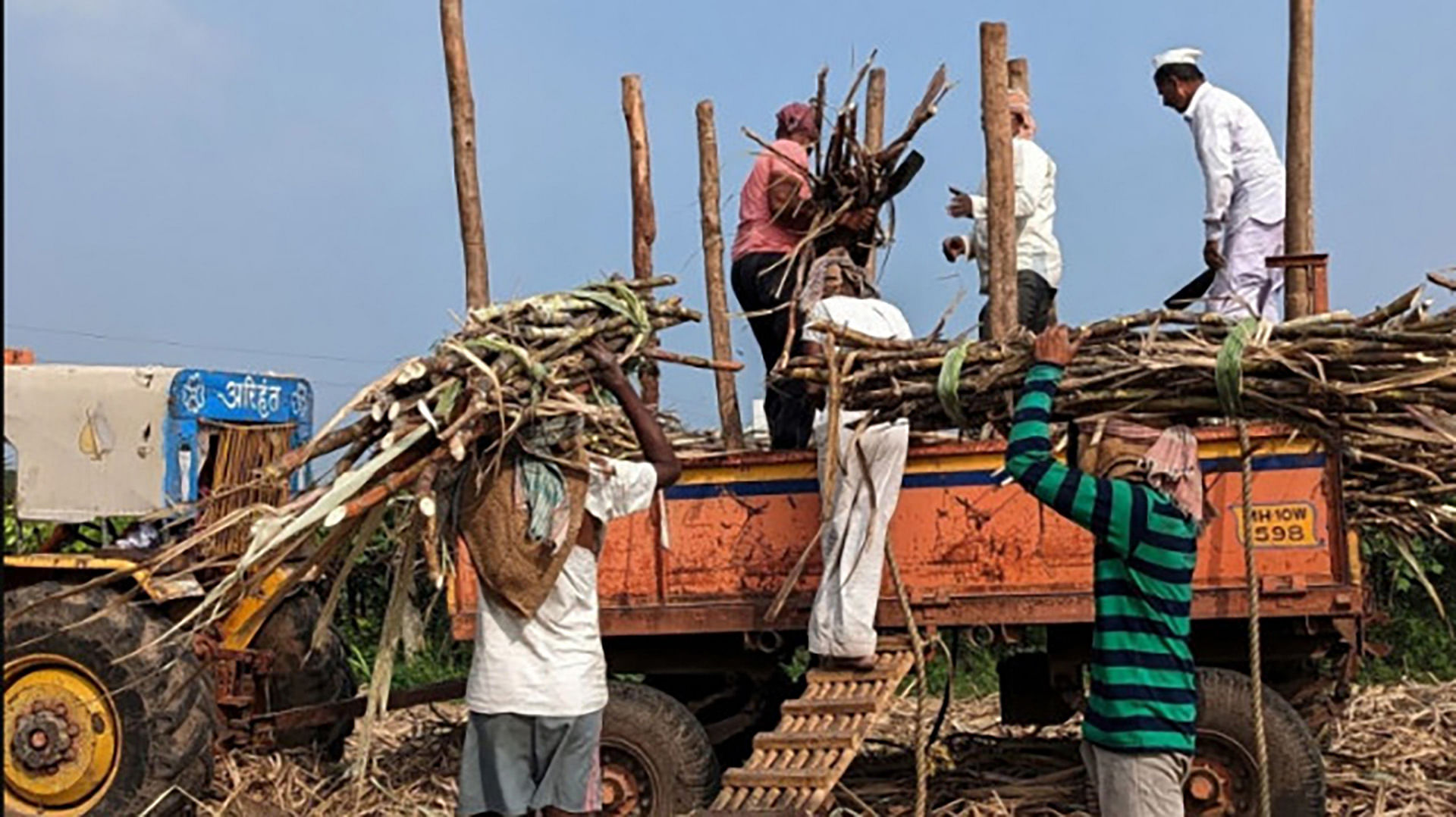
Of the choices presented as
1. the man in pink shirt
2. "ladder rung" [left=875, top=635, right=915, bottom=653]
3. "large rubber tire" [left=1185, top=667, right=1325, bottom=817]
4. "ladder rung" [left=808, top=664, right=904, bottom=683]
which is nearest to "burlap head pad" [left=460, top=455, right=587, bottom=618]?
"ladder rung" [left=808, top=664, right=904, bottom=683]

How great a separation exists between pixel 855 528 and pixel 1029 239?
2533mm

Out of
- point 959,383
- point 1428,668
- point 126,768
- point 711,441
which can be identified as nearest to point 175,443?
point 126,768

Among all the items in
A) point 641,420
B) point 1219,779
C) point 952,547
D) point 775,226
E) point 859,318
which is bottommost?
point 1219,779

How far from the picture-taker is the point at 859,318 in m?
7.10

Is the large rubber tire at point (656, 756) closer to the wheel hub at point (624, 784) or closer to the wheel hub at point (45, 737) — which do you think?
the wheel hub at point (624, 784)

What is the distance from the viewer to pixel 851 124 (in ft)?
26.9

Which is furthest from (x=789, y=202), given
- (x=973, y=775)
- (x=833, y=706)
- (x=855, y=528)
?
(x=973, y=775)

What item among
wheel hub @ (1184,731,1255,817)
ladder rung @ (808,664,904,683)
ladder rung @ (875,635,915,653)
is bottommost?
wheel hub @ (1184,731,1255,817)

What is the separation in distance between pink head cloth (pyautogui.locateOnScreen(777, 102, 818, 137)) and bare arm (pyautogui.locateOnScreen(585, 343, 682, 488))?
3.27m

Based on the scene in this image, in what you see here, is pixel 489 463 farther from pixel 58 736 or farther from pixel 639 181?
pixel 639 181

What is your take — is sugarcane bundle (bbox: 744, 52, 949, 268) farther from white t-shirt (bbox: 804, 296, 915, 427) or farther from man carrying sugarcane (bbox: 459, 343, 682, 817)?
man carrying sugarcane (bbox: 459, 343, 682, 817)

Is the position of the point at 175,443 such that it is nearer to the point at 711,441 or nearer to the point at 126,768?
the point at 126,768

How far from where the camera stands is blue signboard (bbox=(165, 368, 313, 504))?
26.4 ft

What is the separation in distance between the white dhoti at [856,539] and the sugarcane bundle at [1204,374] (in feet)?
1.51
